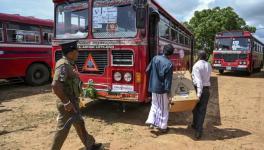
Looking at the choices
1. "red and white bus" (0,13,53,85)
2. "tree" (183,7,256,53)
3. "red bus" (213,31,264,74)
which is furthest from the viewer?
"tree" (183,7,256,53)

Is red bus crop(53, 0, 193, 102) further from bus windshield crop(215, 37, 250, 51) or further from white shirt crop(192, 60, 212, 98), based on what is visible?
bus windshield crop(215, 37, 250, 51)

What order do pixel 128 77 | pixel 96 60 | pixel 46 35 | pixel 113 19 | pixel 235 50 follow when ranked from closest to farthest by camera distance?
pixel 128 77, pixel 113 19, pixel 96 60, pixel 46 35, pixel 235 50

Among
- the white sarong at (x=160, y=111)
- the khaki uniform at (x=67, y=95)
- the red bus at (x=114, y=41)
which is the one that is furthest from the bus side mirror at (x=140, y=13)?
the khaki uniform at (x=67, y=95)

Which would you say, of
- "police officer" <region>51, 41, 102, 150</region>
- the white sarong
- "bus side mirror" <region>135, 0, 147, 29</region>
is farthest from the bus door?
"police officer" <region>51, 41, 102, 150</region>

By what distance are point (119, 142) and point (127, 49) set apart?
211cm

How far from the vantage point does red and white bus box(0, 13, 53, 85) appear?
1083cm

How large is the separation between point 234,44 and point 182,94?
46.2ft

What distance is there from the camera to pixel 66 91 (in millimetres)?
4207

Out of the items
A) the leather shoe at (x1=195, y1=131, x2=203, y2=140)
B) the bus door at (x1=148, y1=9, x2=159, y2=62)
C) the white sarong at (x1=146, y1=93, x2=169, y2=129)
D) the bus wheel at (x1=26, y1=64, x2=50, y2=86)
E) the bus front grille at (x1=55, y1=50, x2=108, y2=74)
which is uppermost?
the bus door at (x1=148, y1=9, x2=159, y2=62)

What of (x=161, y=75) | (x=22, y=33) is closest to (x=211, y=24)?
(x=22, y=33)

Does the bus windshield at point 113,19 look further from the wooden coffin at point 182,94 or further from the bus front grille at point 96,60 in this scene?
the wooden coffin at point 182,94

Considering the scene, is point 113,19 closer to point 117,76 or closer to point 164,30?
point 117,76

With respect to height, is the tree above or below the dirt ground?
above

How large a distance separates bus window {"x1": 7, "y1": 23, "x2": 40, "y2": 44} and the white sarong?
291 inches
